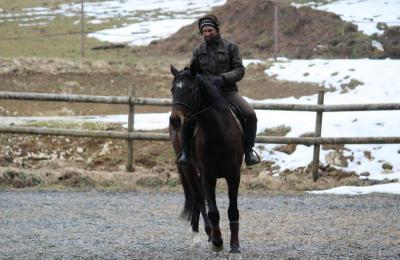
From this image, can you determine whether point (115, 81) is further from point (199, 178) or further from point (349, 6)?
point (349, 6)

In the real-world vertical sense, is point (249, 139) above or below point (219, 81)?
below

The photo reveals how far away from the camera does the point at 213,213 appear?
7.44m

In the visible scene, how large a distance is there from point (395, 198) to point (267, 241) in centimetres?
393

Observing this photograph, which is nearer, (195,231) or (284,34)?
(195,231)

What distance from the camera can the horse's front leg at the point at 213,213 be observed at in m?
7.42

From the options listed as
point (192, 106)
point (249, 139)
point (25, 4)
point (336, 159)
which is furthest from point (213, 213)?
point (25, 4)

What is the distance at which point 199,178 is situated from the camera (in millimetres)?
8203

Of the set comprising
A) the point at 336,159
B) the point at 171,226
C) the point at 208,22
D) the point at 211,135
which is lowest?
the point at 336,159

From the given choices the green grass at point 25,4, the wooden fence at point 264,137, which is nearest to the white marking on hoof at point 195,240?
the wooden fence at point 264,137

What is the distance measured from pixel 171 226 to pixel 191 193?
0.87m

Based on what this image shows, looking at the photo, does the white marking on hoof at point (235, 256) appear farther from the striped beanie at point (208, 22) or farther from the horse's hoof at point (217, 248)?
the striped beanie at point (208, 22)

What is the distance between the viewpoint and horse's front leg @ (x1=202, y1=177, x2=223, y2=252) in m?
7.42

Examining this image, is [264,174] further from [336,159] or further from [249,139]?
[249,139]

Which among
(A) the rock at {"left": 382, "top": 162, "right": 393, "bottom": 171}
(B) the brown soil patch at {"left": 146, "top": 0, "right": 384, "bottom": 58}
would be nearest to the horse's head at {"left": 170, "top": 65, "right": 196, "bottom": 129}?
(A) the rock at {"left": 382, "top": 162, "right": 393, "bottom": 171}
